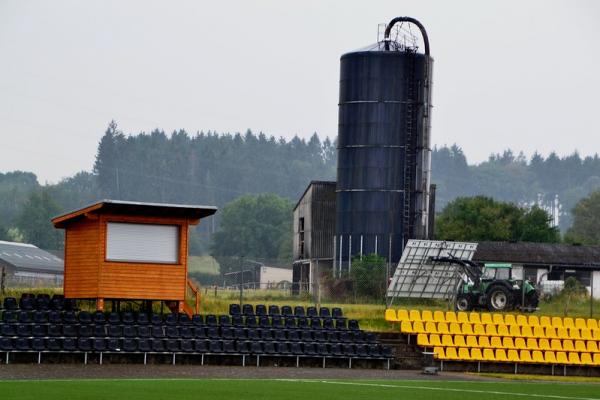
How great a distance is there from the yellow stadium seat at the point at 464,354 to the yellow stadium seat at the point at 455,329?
1.15m

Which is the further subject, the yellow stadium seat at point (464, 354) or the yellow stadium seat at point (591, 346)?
the yellow stadium seat at point (591, 346)

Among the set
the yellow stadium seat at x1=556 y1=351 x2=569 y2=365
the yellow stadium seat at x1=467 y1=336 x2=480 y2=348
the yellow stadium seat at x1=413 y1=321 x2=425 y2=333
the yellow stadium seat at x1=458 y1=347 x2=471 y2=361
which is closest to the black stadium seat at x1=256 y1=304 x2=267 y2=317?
the yellow stadium seat at x1=413 y1=321 x2=425 y2=333

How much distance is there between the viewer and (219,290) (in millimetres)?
52625

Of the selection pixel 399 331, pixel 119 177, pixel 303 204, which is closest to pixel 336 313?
pixel 399 331

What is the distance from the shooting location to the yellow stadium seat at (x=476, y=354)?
39.4 m

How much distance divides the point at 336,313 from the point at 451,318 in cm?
372

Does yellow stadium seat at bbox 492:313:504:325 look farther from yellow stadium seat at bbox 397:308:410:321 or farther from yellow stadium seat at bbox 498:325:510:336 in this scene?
yellow stadium seat at bbox 397:308:410:321

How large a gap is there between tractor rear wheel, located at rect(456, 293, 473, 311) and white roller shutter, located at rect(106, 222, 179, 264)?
39.4ft

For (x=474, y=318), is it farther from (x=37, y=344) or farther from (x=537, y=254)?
(x=537, y=254)

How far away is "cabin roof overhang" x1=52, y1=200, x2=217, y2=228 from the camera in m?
38.1

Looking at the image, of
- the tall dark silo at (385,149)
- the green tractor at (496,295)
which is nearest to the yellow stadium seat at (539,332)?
the green tractor at (496,295)

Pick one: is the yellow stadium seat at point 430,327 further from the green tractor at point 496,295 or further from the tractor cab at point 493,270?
the tractor cab at point 493,270

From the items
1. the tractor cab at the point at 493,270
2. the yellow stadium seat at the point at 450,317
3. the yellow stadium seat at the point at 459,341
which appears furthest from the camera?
the tractor cab at the point at 493,270

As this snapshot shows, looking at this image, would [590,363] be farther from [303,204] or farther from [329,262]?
[303,204]
